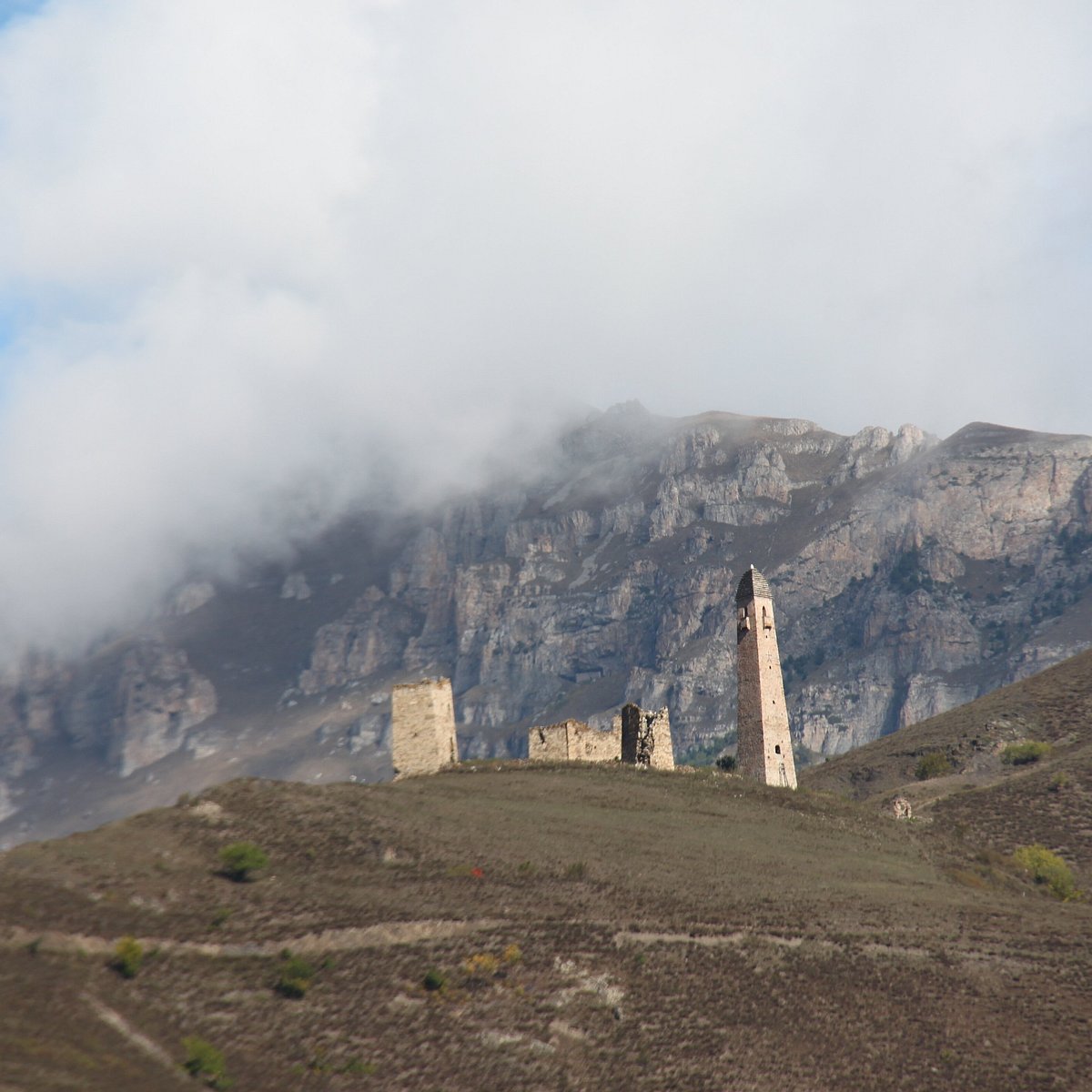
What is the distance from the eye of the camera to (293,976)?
4097 centimetres

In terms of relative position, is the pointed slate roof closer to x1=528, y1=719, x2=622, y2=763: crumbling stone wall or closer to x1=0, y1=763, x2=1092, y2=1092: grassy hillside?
x1=528, y1=719, x2=622, y2=763: crumbling stone wall

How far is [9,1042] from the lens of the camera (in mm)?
33781

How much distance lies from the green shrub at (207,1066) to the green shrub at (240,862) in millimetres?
9353

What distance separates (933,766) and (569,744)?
3745 centimetres

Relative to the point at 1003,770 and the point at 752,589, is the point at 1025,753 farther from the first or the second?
the point at 752,589

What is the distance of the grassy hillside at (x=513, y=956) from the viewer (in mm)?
38438

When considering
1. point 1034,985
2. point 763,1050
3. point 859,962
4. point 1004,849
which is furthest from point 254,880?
point 1004,849

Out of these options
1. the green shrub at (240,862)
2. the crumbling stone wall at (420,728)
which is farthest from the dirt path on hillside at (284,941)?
the crumbling stone wall at (420,728)

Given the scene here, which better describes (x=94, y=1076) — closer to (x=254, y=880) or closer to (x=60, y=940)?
(x=60, y=940)

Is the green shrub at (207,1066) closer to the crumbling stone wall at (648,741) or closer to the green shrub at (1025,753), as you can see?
the crumbling stone wall at (648,741)

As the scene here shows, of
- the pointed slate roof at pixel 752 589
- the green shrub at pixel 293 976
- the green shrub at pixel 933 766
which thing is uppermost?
the pointed slate roof at pixel 752 589

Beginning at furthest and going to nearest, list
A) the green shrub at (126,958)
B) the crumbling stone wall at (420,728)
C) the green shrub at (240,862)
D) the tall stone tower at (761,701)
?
the tall stone tower at (761,701)
the crumbling stone wall at (420,728)
the green shrub at (240,862)
the green shrub at (126,958)

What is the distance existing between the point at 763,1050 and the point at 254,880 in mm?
16290

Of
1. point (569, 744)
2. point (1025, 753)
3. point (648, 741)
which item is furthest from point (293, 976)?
point (1025, 753)
